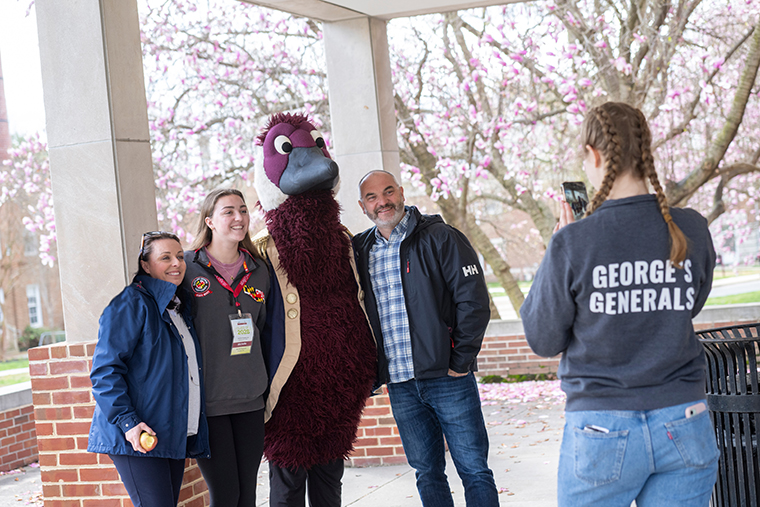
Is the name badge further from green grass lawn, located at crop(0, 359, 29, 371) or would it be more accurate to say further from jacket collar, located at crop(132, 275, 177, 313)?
green grass lawn, located at crop(0, 359, 29, 371)

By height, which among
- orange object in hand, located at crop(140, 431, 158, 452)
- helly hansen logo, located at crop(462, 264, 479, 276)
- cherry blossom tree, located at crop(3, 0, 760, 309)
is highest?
cherry blossom tree, located at crop(3, 0, 760, 309)

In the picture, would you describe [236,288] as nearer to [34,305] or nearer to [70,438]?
[70,438]

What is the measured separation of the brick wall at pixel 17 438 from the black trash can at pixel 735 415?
19.8 ft

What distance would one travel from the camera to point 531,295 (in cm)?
200

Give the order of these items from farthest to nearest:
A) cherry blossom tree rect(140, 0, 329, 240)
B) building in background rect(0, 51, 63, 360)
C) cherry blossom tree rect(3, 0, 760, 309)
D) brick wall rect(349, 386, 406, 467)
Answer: building in background rect(0, 51, 63, 360) < cherry blossom tree rect(140, 0, 329, 240) < cherry blossom tree rect(3, 0, 760, 309) < brick wall rect(349, 386, 406, 467)

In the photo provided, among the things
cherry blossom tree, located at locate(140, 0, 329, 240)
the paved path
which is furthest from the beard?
cherry blossom tree, located at locate(140, 0, 329, 240)

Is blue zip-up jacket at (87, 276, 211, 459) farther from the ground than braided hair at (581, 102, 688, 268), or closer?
closer

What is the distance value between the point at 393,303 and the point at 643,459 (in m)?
1.55

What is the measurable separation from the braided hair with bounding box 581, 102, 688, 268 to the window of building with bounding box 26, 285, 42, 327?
22933mm

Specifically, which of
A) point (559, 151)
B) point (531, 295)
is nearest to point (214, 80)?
point (559, 151)

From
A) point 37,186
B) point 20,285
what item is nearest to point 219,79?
point 37,186

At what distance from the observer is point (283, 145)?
338 centimetres

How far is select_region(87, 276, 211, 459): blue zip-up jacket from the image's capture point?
8.84 feet

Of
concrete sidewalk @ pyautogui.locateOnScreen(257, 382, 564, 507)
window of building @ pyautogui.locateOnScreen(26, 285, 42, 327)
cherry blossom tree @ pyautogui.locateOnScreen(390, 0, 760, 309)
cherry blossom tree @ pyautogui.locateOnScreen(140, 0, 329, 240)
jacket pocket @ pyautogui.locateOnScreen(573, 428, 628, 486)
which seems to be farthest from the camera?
window of building @ pyautogui.locateOnScreen(26, 285, 42, 327)
